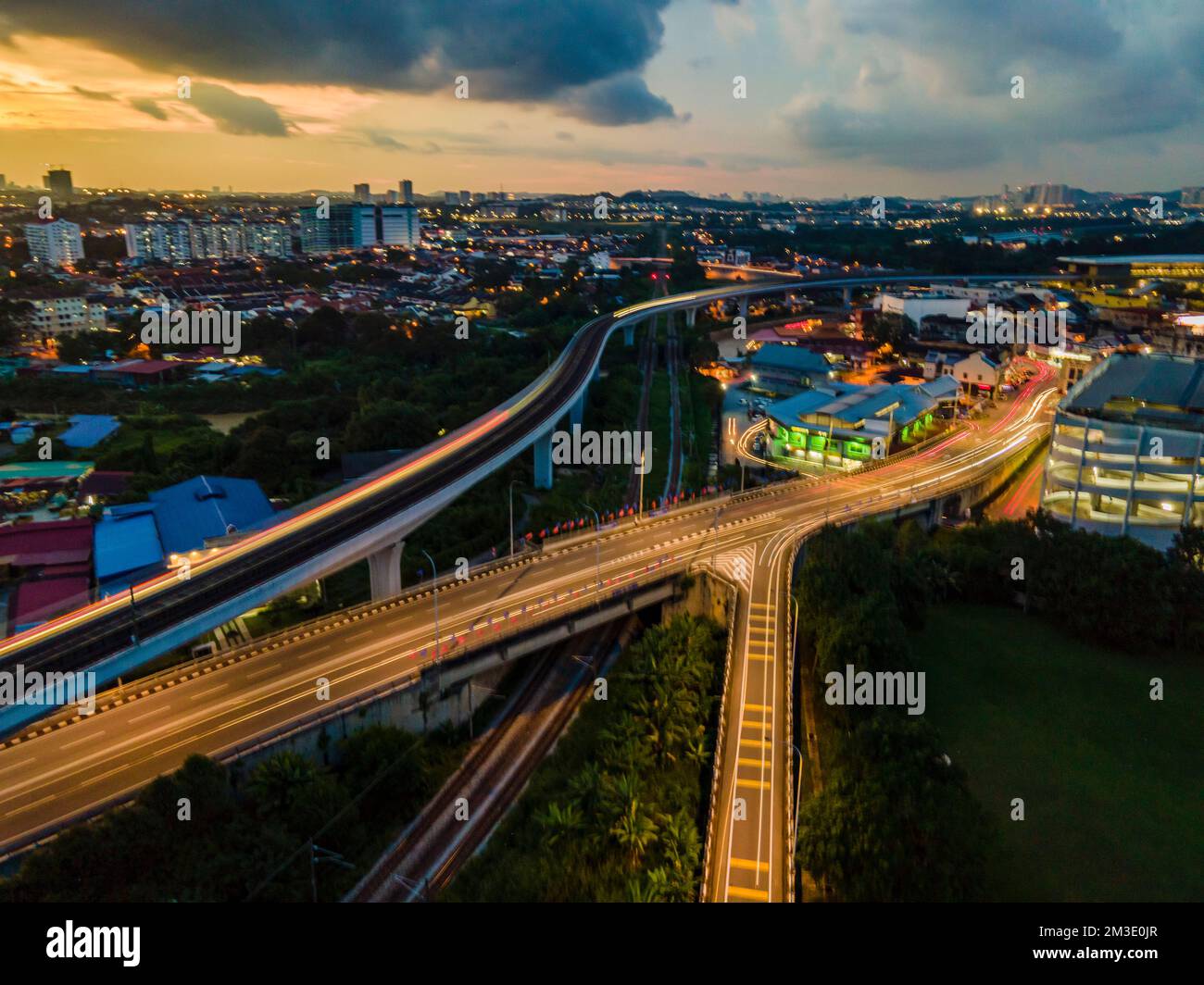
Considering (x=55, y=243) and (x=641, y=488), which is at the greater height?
(x=55, y=243)

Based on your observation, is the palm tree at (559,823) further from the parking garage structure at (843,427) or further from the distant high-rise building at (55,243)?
the distant high-rise building at (55,243)

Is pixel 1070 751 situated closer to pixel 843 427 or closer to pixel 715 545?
pixel 715 545

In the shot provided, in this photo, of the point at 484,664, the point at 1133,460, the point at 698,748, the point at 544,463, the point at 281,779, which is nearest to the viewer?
the point at 281,779

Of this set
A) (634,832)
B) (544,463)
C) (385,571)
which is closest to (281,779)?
(634,832)

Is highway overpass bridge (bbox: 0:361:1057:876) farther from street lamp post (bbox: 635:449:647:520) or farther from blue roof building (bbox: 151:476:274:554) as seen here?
blue roof building (bbox: 151:476:274:554)

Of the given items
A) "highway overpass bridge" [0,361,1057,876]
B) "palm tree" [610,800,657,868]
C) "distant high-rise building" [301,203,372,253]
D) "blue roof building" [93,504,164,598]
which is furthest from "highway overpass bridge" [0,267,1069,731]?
"distant high-rise building" [301,203,372,253]

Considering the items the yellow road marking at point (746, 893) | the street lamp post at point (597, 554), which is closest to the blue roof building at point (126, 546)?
the street lamp post at point (597, 554)

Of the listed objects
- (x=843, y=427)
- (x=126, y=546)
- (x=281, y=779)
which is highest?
(x=843, y=427)

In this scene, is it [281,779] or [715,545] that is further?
[715,545]
